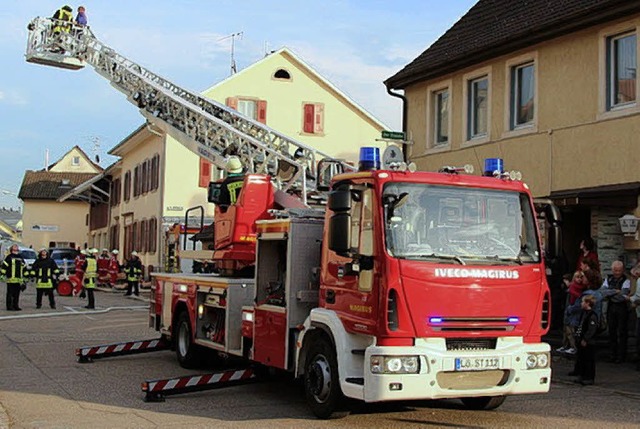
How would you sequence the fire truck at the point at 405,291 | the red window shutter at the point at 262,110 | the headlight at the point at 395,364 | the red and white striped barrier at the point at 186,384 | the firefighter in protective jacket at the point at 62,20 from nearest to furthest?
1. the headlight at the point at 395,364
2. the fire truck at the point at 405,291
3. the red and white striped barrier at the point at 186,384
4. the firefighter in protective jacket at the point at 62,20
5. the red window shutter at the point at 262,110

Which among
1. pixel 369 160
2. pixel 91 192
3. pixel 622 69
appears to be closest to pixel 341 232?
pixel 369 160

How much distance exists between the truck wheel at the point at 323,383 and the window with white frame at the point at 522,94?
29.6ft

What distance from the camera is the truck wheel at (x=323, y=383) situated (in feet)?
27.4

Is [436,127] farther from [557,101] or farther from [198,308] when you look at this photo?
[198,308]

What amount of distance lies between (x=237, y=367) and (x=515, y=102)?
7.72m

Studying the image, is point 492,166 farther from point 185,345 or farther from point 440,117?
point 440,117

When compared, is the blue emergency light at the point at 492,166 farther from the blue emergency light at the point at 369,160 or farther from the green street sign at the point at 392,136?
the green street sign at the point at 392,136

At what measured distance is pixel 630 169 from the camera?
44.8ft

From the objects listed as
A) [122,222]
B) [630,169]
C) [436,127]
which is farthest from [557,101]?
[122,222]

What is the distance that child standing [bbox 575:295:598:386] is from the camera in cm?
A: 1079

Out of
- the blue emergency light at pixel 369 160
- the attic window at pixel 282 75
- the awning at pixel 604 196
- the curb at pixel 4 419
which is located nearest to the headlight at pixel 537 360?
the blue emergency light at pixel 369 160

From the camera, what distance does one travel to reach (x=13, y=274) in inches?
889

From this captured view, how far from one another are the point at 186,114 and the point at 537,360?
12.4 metres

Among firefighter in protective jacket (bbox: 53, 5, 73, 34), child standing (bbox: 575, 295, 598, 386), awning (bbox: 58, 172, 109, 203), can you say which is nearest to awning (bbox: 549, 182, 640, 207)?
child standing (bbox: 575, 295, 598, 386)
